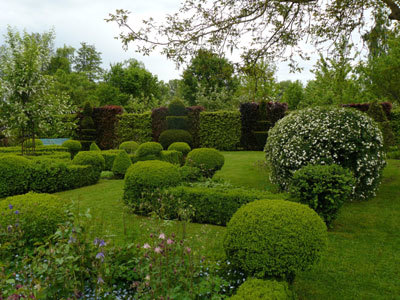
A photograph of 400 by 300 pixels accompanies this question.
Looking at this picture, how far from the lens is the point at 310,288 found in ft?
12.0

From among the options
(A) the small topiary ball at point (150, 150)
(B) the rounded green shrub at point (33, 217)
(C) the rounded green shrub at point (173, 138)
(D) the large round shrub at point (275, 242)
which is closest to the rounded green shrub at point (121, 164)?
(A) the small topiary ball at point (150, 150)

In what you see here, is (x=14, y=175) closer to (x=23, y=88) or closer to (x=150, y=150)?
(x=150, y=150)

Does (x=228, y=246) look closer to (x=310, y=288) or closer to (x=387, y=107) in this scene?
(x=310, y=288)

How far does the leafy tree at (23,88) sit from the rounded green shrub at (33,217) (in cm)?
927

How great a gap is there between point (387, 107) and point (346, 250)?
51.8ft

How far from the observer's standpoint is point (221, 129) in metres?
19.3

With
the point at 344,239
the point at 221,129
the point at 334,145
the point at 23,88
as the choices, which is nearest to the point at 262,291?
the point at 344,239

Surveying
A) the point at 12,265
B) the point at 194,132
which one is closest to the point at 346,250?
the point at 12,265

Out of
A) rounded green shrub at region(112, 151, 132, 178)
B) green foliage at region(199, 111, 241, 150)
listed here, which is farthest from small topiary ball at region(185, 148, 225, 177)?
green foliage at region(199, 111, 241, 150)

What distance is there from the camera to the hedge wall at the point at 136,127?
66.9 feet

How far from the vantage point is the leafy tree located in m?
12.3

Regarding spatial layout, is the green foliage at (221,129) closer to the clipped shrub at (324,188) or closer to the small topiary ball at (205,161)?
the small topiary ball at (205,161)

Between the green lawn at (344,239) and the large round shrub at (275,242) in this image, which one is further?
the green lawn at (344,239)

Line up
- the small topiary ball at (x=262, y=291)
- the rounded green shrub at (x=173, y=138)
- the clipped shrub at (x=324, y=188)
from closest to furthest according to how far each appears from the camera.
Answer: the small topiary ball at (x=262, y=291) → the clipped shrub at (x=324, y=188) → the rounded green shrub at (x=173, y=138)
